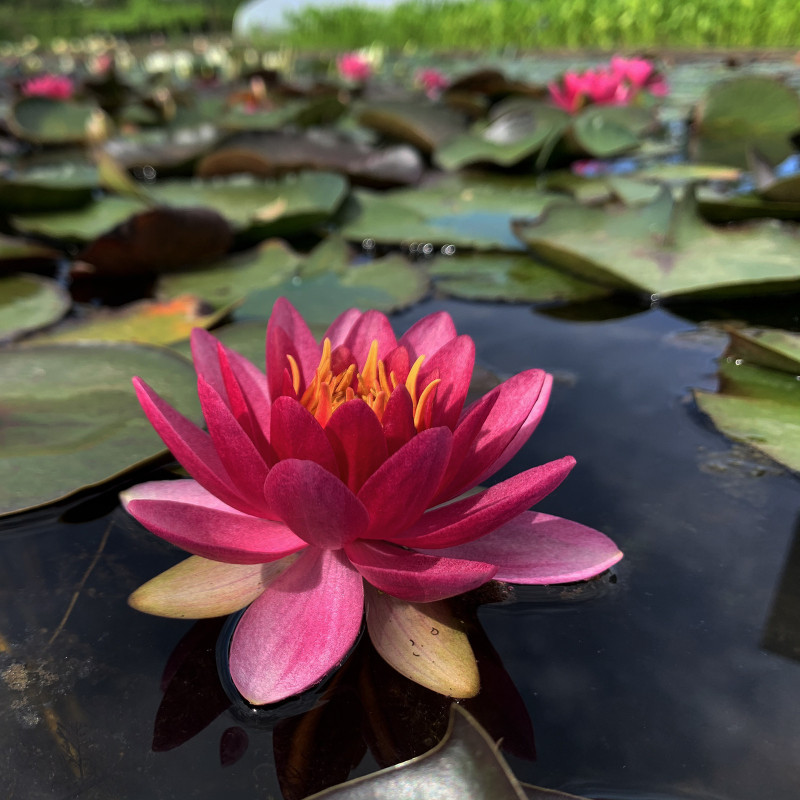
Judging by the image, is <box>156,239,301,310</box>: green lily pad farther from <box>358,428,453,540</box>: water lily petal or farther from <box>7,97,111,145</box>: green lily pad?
<box>7,97,111,145</box>: green lily pad

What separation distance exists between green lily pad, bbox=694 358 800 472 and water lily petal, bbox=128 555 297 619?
72 centimetres

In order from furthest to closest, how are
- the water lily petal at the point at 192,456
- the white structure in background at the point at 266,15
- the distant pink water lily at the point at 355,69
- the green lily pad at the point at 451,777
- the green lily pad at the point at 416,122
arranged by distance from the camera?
the white structure in background at the point at 266,15 < the distant pink water lily at the point at 355,69 < the green lily pad at the point at 416,122 < the water lily petal at the point at 192,456 < the green lily pad at the point at 451,777

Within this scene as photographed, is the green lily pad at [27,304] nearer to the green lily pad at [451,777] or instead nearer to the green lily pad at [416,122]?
the green lily pad at [451,777]

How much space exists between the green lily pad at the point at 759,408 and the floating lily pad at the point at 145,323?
99cm

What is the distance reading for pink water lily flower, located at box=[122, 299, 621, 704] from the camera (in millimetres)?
661

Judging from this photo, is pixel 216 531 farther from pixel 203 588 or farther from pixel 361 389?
pixel 361 389

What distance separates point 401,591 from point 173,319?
105 cm

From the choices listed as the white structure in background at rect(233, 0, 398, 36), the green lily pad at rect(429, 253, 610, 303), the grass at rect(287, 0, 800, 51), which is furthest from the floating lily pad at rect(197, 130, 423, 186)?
the white structure in background at rect(233, 0, 398, 36)

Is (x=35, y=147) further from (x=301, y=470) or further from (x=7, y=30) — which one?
(x=7, y=30)

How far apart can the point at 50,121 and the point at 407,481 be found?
397 cm

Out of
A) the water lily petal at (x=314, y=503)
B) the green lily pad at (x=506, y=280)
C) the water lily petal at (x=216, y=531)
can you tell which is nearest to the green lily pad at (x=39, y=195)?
the green lily pad at (x=506, y=280)

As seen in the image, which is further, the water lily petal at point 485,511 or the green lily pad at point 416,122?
the green lily pad at point 416,122

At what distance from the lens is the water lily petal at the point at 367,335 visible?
36.9 inches

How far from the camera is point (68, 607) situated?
30.9 inches
